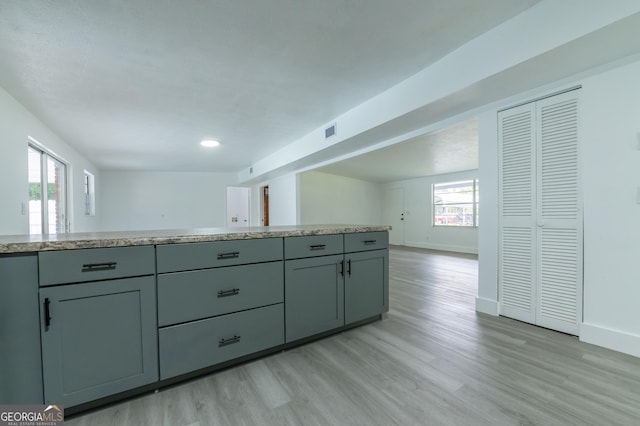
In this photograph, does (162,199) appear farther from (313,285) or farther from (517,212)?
Answer: (517,212)

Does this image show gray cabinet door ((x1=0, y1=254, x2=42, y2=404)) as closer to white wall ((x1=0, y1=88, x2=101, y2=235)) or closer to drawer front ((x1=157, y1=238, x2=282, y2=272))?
drawer front ((x1=157, y1=238, x2=282, y2=272))

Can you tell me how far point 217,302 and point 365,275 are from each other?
1.24 metres

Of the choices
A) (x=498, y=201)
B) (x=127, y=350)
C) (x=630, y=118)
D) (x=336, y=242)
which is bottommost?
(x=127, y=350)

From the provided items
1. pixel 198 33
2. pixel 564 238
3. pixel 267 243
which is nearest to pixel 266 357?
pixel 267 243

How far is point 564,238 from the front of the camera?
225cm

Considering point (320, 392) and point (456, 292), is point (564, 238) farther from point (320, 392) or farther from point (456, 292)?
point (320, 392)

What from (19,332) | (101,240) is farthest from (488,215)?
(19,332)

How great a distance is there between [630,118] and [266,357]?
3060mm

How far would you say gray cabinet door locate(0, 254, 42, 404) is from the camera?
1.18 meters

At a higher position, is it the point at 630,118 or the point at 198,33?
the point at 198,33

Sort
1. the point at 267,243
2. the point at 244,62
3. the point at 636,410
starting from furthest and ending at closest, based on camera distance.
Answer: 1. the point at 244,62
2. the point at 267,243
3. the point at 636,410

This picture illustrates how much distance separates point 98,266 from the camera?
1.35 metres

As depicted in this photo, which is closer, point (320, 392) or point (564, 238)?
point (320, 392)

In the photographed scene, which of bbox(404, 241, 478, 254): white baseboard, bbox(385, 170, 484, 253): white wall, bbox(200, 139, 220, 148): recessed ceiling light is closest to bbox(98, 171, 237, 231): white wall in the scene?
bbox(200, 139, 220, 148): recessed ceiling light
